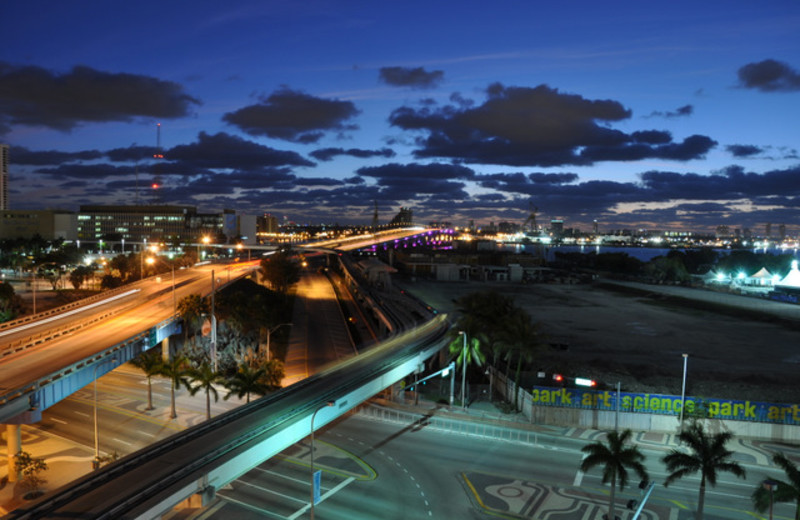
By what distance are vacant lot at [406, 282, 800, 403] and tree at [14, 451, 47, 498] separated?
1572 inches

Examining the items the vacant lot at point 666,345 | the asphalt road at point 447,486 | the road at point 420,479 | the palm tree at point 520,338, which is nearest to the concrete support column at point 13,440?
the road at point 420,479

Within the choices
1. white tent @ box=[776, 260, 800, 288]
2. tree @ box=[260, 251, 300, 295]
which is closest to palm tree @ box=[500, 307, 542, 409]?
tree @ box=[260, 251, 300, 295]

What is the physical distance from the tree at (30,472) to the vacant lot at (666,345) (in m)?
39.9

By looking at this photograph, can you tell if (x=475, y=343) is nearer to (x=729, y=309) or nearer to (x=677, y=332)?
(x=677, y=332)

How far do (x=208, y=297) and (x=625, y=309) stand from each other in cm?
8097

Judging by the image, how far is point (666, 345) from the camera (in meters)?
73.9

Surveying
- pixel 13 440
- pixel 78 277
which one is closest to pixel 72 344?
pixel 13 440

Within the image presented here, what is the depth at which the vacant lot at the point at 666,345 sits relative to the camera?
180ft

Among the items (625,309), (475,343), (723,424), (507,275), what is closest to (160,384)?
(475,343)

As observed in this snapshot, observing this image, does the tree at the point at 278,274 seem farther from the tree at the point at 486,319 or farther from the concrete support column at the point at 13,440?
the concrete support column at the point at 13,440

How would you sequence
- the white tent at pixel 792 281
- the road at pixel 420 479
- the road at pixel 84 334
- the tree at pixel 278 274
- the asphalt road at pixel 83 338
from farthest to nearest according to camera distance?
1. the white tent at pixel 792 281
2. the tree at pixel 278 274
3. the road at pixel 84 334
4. the asphalt road at pixel 83 338
5. the road at pixel 420 479

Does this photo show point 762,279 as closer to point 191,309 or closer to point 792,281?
point 792,281

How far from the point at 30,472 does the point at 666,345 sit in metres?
72.4

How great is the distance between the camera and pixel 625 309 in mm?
108062
